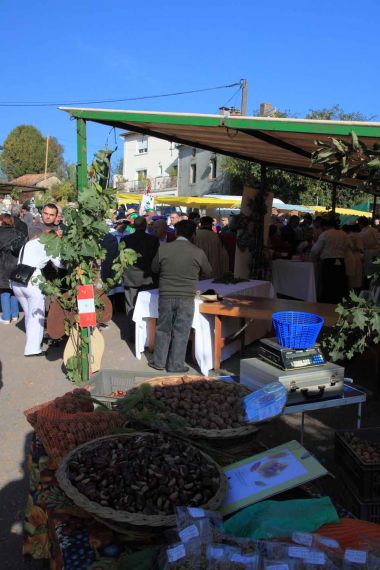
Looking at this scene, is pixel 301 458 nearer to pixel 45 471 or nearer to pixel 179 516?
pixel 179 516

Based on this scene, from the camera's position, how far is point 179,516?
66.2 inches

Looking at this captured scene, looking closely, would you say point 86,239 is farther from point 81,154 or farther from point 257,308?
point 257,308

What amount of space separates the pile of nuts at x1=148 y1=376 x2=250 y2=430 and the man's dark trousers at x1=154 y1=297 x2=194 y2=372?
2491 millimetres

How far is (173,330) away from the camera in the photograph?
5926mm

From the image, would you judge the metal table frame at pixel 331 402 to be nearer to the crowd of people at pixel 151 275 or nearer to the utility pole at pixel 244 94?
the crowd of people at pixel 151 275

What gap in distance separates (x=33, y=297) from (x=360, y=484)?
490 centimetres

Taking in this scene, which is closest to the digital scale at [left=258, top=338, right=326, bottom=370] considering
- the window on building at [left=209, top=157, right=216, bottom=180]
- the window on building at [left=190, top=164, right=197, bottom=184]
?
the window on building at [left=209, top=157, right=216, bottom=180]

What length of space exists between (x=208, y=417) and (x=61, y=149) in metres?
79.6

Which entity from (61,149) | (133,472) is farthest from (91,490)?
(61,149)

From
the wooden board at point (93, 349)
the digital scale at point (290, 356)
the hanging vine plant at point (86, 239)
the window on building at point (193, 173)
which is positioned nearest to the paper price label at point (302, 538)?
the digital scale at point (290, 356)

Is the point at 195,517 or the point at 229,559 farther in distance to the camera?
the point at 195,517

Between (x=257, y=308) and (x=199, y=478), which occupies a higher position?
(x=257, y=308)

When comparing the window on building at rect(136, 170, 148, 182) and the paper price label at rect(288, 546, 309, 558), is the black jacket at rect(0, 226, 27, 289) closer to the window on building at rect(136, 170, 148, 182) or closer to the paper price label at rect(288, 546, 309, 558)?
the paper price label at rect(288, 546, 309, 558)

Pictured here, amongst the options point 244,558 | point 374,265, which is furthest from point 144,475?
point 374,265
